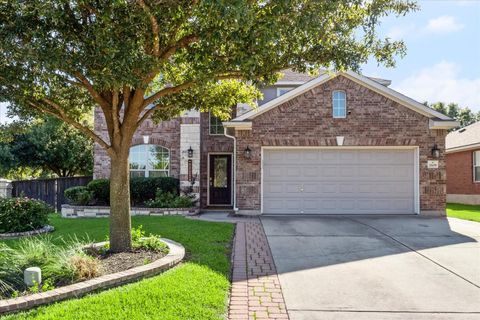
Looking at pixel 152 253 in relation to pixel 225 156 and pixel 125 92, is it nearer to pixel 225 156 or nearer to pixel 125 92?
pixel 125 92

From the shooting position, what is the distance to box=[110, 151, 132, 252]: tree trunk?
21.6 ft

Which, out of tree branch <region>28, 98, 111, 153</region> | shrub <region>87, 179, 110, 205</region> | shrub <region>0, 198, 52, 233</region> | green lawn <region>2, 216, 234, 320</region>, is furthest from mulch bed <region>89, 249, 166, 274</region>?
shrub <region>87, 179, 110, 205</region>

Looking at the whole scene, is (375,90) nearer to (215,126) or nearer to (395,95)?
(395,95)

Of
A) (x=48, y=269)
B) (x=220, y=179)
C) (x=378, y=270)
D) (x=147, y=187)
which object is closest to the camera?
(x=48, y=269)

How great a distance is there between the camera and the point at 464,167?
67.2ft

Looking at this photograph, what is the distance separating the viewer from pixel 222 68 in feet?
19.6

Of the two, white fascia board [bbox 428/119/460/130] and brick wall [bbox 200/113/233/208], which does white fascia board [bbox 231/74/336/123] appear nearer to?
brick wall [bbox 200/113/233/208]

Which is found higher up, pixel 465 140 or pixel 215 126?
pixel 215 126

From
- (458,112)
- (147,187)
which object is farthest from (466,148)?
(458,112)

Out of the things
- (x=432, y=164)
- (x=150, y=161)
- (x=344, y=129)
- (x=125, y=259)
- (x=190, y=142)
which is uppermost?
(x=344, y=129)

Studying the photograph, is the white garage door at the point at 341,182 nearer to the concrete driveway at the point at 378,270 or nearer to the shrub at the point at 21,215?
the concrete driveway at the point at 378,270

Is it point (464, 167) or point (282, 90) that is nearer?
point (282, 90)

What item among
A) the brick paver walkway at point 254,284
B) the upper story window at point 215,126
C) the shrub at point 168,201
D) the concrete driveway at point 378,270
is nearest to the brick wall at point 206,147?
the upper story window at point 215,126

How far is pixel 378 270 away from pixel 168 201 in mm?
9343
